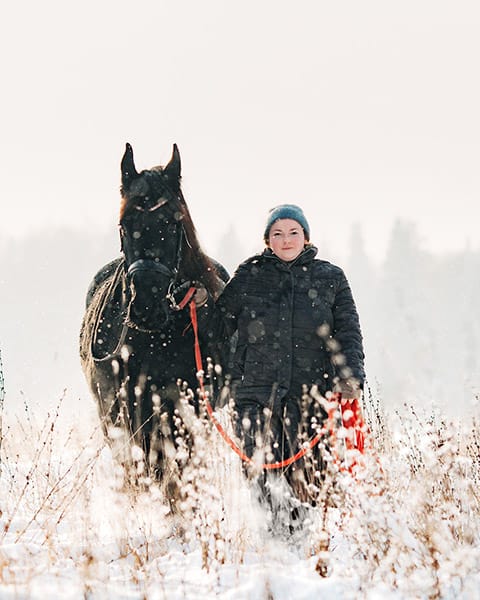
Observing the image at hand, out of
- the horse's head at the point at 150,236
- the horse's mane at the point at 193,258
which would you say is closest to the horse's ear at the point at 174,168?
the horse's head at the point at 150,236

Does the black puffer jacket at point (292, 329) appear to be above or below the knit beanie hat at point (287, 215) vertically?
below

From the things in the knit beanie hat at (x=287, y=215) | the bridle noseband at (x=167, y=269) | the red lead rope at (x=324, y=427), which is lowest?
the red lead rope at (x=324, y=427)

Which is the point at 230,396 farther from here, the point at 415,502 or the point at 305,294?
the point at 415,502

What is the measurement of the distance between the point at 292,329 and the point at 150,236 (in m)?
1.11

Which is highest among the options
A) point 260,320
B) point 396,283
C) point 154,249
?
point 154,249

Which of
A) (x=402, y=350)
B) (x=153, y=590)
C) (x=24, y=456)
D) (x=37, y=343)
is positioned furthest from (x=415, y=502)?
(x=37, y=343)

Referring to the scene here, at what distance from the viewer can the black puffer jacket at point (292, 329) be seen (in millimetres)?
4273

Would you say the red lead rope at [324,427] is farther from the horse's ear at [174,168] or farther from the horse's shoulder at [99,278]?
the horse's shoulder at [99,278]

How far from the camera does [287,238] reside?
4.43 metres

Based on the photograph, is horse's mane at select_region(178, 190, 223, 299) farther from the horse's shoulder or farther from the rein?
the horse's shoulder

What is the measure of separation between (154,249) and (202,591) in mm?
2125

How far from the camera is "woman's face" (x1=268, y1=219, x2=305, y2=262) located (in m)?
4.44

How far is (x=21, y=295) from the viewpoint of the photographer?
5197 centimetres

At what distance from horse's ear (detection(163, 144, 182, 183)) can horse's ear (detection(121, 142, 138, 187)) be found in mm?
231
